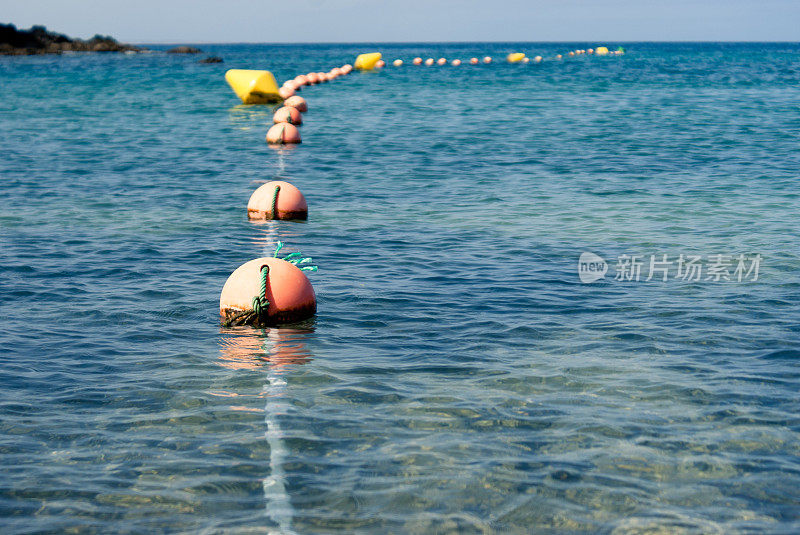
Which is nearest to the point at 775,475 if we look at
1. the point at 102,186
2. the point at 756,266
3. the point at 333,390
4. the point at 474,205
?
the point at 333,390

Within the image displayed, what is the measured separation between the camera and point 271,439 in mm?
7133

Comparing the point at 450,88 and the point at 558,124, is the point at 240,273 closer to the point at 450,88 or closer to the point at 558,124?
the point at 558,124

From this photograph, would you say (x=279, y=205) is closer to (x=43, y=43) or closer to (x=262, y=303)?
(x=262, y=303)

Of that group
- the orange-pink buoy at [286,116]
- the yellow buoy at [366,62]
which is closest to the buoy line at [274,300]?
the orange-pink buoy at [286,116]

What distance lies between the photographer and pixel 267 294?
9.82m

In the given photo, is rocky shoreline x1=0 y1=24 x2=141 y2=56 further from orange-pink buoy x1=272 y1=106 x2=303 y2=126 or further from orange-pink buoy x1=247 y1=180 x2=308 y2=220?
orange-pink buoy x1=247 y1=180 x2=308 y2=220

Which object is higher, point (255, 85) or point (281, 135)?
point (255, 85)

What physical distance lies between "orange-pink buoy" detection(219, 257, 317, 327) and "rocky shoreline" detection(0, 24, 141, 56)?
145 m

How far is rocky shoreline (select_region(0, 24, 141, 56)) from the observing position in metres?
142

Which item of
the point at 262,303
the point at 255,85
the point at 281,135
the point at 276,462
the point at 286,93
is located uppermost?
the point at 255,85

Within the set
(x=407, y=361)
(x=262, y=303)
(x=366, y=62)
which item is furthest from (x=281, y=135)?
(x=366, y=62)

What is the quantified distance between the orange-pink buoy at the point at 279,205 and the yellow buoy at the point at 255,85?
27755 mm

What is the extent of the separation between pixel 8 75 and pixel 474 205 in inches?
2875

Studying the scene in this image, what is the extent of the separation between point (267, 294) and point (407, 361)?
75.8 inches
